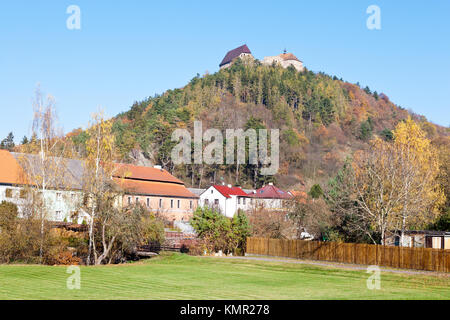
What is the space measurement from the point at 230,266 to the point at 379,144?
17.9m

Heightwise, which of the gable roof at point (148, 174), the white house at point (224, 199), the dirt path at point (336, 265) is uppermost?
the gable roof at point (148, 174)

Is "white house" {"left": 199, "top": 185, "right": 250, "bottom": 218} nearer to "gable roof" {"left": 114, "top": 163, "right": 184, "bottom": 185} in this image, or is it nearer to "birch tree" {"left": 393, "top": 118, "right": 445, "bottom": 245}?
"gable roof" {"left": 114, "top": 163, "right": 184, "bottom": 185}

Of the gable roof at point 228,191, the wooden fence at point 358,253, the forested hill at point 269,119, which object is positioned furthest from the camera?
the forested hill at point 269,119

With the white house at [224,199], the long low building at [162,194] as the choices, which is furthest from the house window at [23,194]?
the white house at [224,199]

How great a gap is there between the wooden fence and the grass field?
8.71 ft

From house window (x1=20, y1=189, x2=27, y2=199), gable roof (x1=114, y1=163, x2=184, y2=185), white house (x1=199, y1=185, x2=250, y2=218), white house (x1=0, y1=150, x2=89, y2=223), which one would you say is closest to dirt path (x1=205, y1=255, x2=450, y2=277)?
white house (x1=0, y1=150, x2=89, y2=223)

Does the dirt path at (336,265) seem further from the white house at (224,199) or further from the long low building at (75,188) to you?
the white house at (224,199)

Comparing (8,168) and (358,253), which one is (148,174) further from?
(358,253)

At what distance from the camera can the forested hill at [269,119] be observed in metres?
112

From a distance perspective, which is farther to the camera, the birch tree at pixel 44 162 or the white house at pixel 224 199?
the white house at pixel 224 199

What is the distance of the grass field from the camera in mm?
21078

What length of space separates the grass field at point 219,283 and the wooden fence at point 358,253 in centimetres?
265

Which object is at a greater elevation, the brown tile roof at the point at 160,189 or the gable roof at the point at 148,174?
the gable roof at the point at 148,174

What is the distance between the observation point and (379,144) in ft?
144
